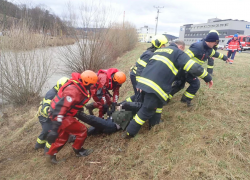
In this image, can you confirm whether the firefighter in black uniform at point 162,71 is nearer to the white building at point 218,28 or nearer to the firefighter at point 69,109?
the firefighter at point 69,109

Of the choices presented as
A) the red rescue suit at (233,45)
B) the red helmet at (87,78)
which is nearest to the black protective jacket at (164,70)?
the red helmet at (87,78)

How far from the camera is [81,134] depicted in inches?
118

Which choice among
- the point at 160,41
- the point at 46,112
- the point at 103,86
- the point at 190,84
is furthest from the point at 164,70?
the point at 46,112

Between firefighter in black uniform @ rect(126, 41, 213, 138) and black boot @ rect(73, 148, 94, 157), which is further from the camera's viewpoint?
black boot @ rect(73, 148, 94, 157)

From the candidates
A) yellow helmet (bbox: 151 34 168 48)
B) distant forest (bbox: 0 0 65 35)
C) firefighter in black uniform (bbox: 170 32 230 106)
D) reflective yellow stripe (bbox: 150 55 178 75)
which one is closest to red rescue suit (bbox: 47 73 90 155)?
reflective yellow stripe (bbox: 150 55 178 75)

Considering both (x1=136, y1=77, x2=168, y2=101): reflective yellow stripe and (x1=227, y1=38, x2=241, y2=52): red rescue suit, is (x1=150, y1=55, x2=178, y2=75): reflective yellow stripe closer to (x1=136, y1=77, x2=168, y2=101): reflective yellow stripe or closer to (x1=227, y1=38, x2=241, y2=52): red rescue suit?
(x1=136, y1=77, x2=168, y2=101): reflective yellow stripe

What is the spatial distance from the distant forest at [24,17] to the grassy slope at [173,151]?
4350 mm

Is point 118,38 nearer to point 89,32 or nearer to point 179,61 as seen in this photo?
point 89,32

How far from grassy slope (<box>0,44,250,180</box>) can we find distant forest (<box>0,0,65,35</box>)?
4.35m

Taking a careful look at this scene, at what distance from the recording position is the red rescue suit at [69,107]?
8.37 feet

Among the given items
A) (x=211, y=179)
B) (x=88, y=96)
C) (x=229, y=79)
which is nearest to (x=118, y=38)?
(x=229, y=79)

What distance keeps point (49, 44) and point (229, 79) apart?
6.98m

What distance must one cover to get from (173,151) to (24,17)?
690cm

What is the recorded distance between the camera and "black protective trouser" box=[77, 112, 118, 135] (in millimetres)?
3410
